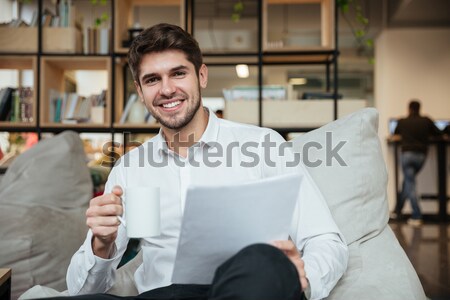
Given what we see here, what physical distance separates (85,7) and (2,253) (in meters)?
5.65

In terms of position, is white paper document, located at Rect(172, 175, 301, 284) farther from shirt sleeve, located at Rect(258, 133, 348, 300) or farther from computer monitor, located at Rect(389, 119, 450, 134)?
computer monitor, located at Rect(389, 119, 450, 134)

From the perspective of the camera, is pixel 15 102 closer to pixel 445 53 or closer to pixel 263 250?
pixel 263 250

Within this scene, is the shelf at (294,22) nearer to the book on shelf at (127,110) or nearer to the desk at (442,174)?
the desk at (442,174)

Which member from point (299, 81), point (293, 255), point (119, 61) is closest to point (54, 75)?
point (119, 61)

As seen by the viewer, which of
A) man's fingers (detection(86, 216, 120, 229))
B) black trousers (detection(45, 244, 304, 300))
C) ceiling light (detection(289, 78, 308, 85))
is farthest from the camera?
ceiling light (detection(289, 78, 308, 85))

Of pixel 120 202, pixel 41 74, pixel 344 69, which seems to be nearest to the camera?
pixel 120 202

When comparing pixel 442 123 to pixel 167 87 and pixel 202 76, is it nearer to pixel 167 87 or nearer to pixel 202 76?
pixel 202 76

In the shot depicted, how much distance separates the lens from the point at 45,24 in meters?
3.34

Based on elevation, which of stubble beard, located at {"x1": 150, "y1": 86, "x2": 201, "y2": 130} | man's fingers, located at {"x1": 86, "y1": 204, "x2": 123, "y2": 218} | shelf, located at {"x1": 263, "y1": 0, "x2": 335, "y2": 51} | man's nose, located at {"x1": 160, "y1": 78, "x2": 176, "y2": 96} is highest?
shelf, located at {"x1": 263, "y1": 0, "x2": 335, "y2": 51}

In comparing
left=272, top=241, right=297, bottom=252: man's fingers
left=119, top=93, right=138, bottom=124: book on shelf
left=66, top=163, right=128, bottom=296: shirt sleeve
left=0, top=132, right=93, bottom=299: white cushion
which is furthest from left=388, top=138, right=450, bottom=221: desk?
left=272, top=241, right=297, bottom=252: man's fingers

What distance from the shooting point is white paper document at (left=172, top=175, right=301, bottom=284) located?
3.04 feet

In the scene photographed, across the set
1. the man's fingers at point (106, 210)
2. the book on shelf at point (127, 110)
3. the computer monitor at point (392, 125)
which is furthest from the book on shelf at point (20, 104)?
the computer monitor at point (392, 125)

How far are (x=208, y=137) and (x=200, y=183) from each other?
0.15 metres

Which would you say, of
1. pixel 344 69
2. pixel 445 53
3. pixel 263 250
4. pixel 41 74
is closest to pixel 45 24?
pixel 41 74
